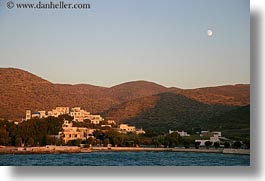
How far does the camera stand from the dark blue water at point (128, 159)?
376cm

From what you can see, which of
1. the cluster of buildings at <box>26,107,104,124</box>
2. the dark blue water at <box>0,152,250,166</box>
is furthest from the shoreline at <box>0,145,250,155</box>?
the cluster of buildings at <box>26,107,104,124</box>

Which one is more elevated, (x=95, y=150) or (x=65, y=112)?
(x=65, y=112)

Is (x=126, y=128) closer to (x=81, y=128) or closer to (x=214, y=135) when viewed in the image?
(x=81, y=128)

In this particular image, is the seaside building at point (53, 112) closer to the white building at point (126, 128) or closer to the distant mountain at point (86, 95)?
the distant mountain at point (86, 95)

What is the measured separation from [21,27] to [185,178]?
3.73 feet

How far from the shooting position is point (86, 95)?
12.4 ft

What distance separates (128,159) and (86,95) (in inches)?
15.4

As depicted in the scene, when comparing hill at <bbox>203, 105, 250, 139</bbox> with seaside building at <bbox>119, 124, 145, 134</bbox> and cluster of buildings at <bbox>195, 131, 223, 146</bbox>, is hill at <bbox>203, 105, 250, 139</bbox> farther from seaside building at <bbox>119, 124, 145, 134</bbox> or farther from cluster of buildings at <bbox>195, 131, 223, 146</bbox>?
seaside building at <bbox>119, 124, 145, 134</bbox>

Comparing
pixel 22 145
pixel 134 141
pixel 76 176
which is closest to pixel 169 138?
pixel 134 141

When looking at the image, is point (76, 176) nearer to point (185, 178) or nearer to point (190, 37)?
point (185, 178)

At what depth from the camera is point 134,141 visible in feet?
12.5

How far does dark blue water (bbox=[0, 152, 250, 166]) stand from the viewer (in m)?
3.76

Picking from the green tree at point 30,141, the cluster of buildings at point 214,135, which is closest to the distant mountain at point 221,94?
the cluster of buildings at point 214,135

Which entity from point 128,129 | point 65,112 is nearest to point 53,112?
point 65,112
